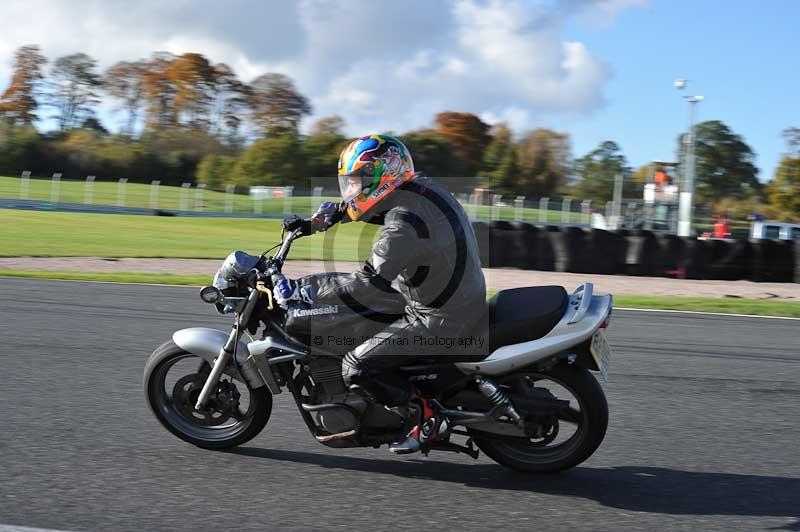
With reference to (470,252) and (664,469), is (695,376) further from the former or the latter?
(470,252)

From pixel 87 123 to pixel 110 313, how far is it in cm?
7156

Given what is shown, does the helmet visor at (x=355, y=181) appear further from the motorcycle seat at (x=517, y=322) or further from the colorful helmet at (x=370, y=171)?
the motorcycle seat at (x=517, y=322)

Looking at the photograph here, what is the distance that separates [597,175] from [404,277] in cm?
7551

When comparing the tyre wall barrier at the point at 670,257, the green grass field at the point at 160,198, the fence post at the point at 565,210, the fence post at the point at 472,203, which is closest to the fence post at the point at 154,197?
the green grass field at the point at 160,198

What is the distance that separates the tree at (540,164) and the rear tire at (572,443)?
65.3 m

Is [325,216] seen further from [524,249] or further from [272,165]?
[272,165]

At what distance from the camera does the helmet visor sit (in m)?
4.54

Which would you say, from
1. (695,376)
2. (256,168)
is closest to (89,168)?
(256,168)

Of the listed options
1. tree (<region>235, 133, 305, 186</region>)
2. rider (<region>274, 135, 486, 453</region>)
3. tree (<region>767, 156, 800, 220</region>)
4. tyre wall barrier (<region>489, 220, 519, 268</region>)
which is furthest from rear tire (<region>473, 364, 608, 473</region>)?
tree (<region>767, 156, 800, 220</region>)

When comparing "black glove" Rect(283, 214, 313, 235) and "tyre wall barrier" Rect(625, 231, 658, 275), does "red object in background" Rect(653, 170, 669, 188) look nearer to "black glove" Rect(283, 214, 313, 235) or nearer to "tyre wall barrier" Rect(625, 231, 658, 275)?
"tyre wall barrier" Rect(625, 231, 658, 275)

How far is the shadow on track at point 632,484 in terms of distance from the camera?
14.3ft

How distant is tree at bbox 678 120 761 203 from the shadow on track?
88.1 metres

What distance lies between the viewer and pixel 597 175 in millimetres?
77562

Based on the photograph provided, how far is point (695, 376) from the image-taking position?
7.70 metres
